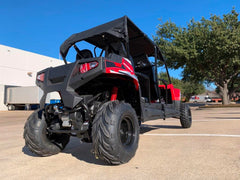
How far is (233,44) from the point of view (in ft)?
65.2

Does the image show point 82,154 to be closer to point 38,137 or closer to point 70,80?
point 38,137

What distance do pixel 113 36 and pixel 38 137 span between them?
2.26 metres

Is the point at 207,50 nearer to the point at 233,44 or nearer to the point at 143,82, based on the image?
the point at 233,44

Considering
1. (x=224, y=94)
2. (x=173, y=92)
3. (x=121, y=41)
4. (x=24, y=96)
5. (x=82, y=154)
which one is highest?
(x=24, y=96)

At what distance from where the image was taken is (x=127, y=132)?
3.48 meters

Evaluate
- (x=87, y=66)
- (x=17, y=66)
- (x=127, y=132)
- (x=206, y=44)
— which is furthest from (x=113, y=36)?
(x=17, y=66)

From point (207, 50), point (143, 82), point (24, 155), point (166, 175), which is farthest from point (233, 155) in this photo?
point (207, 50)

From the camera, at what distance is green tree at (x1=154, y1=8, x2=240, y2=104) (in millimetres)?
20391

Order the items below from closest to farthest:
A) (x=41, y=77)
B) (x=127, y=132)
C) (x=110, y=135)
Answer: (x=110, y=135), (x=127, y=132), (x=41, y=77)

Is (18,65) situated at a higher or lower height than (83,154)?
higher

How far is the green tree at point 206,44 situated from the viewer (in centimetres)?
2039

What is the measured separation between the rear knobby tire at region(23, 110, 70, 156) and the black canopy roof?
5.14ft

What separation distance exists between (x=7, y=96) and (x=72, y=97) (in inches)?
1385

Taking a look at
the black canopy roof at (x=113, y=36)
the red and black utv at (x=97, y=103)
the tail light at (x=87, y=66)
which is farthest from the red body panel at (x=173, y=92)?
the tail light at (x=87, y=66)
